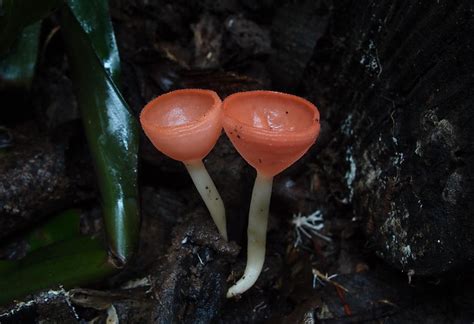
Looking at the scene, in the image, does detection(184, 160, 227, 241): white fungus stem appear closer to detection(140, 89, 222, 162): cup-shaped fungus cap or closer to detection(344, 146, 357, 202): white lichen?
detection(140, 89, 222, 162): cup-shaped fungus cap

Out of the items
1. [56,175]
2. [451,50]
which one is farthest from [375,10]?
[56,175]

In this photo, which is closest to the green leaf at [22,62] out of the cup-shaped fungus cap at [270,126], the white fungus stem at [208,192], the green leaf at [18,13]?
the green leaf at [18,13]

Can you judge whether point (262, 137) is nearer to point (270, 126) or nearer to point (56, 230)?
point (270, 126)

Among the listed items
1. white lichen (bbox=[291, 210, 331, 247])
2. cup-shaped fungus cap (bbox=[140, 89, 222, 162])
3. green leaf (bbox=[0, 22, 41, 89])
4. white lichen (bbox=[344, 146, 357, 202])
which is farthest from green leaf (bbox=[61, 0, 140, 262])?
white lichen (bbox=[344, 146, 357, 202])

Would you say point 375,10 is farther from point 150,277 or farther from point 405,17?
point 150,277

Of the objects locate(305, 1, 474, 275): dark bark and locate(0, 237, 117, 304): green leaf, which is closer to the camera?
locate(305, 1, 474, 275): dark bark

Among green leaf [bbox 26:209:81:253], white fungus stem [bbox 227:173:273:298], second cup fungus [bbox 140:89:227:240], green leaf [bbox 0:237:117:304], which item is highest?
second cup fungus [bbox 140:89:227:240]
